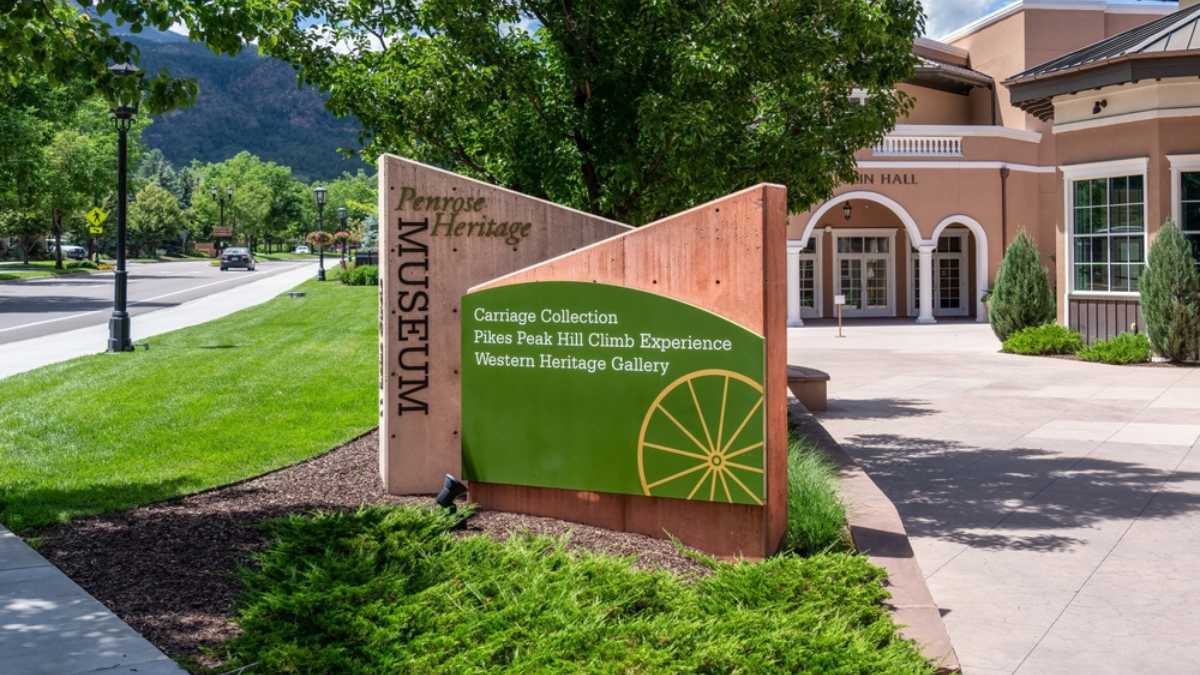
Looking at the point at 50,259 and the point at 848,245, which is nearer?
the point at 848,245

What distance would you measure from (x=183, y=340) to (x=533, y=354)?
16503 millimetres

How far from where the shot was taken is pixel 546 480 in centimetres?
693

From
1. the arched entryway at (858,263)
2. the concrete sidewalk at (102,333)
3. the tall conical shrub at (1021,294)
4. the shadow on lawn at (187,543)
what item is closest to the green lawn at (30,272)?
the concrete sidewalk at (102,333)

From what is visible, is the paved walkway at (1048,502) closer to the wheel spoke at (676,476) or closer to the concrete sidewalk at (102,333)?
the wheel spoke at (676,476)

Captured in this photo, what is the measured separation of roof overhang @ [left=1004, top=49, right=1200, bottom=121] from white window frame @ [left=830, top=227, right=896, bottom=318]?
572 inches

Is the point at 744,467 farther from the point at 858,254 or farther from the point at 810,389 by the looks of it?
the point at 858,254

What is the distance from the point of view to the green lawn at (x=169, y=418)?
845 cm

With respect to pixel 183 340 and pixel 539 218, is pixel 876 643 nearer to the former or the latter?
pixel 539 218

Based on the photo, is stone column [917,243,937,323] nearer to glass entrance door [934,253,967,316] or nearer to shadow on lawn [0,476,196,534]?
glass entrance door [934,253,967,316]

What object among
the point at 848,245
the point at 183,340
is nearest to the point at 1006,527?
the point at 183,340

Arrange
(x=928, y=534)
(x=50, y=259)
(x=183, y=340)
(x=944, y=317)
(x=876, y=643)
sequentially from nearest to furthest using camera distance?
(x=876, y=643) < (x=928, y=534) < (x=183, y=340) < (x=944, y=317) < (x=50, y=259)

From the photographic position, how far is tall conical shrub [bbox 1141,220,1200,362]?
18766 millimetres

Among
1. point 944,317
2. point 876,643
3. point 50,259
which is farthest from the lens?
point 50,259

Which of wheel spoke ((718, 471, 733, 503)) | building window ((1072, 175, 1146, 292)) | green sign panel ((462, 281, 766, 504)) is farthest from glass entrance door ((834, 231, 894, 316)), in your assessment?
wheel spoke ((718, 471, 733, 503))
